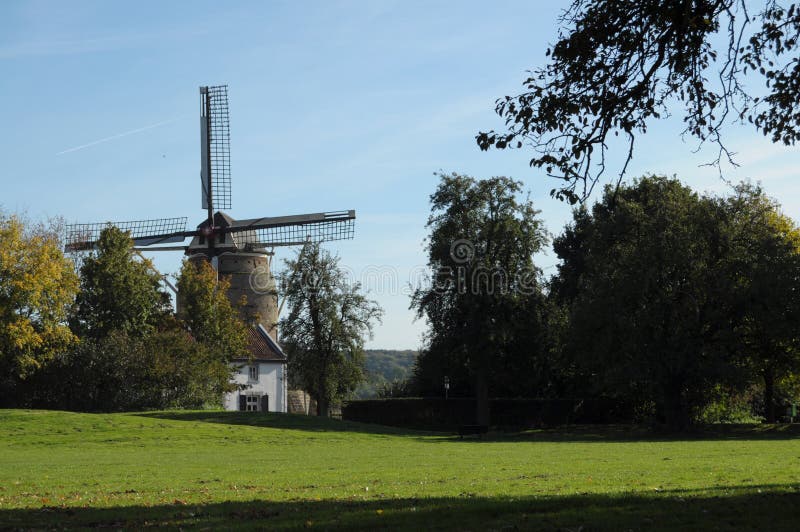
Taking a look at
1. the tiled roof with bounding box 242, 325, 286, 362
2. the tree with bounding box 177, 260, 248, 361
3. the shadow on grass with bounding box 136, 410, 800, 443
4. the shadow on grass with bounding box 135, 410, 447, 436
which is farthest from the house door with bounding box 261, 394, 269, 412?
the shadow on grass with bounding box 135, 410, 447, 436

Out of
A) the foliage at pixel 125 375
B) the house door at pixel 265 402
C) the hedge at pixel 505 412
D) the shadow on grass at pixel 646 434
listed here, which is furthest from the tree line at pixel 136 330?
the shadow on grass at pixel 646 434

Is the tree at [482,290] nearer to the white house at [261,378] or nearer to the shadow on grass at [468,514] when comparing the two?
the white house at [261,378]

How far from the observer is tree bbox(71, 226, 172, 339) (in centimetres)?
5869

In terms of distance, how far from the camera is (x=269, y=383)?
2987 inches

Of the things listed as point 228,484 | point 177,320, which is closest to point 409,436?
point 177,320

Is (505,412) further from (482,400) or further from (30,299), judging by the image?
(30,299)

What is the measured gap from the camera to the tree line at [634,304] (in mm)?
46969

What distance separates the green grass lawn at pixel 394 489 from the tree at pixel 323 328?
96.6ft

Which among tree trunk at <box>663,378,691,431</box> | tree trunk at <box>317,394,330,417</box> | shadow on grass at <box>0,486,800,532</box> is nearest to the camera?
shadow on grass at <box>0,486,800,532</box>

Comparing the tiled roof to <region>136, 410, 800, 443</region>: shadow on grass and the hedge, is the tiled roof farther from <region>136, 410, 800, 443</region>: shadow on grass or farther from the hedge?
<region>136, 410, 800, 443</region>: shadow on grass

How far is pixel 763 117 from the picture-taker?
50.5 feet

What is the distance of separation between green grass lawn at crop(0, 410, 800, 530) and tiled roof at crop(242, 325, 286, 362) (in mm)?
40576

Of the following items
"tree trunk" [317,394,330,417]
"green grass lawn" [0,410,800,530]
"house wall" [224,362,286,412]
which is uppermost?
"house wall" [224,362,286,412]

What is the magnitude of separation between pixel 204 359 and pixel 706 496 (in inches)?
1889
